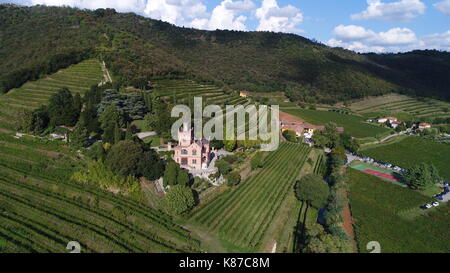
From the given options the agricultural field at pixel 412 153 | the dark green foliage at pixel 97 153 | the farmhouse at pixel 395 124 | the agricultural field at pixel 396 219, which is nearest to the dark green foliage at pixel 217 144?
the dark green foliage at pixel 97 153

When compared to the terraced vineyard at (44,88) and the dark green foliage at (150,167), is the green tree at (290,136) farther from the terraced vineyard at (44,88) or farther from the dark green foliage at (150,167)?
the terraced vineyard at (44,88)

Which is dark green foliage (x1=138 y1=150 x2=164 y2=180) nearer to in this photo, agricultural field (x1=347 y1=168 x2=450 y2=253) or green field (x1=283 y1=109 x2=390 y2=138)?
agricultural field (x1=347 y1=168 x2=450 y2=253)

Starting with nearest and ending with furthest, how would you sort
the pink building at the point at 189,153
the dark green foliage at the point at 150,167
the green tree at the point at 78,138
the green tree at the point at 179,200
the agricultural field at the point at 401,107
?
the green tree at the point at 179,200, the dark green foliage at the point at 150,167, the green tree at the point at 78,138, the pink building at the point at 189,153, the agricultural field at the point at 401,107

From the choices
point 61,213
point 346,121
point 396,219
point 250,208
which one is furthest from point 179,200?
point 346,121

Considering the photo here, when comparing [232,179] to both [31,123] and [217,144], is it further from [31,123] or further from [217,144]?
[31,123]

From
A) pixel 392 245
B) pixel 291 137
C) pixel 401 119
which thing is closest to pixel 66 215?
pixel 392 245

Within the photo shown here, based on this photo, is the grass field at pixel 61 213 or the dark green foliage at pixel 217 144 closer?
the grass field at pixel 61 213

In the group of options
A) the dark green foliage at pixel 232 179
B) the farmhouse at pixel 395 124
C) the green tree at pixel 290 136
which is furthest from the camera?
the farmhouse at pixel 395 124
